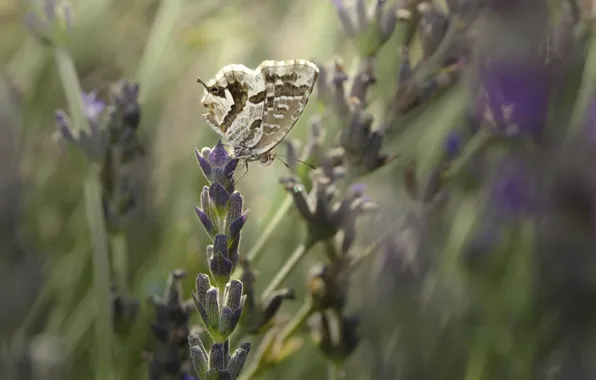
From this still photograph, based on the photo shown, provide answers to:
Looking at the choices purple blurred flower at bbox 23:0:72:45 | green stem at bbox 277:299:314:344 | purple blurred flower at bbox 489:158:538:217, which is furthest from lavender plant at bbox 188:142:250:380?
purple blurred flower at bbox 489:158:538:217

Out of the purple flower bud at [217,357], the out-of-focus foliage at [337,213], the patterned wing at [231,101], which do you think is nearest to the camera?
the purple flower bud at [217,357]

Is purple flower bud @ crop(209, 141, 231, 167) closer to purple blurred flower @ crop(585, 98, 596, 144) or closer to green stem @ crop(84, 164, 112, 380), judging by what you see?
green stem @ crop(84, 164, 112, 380)

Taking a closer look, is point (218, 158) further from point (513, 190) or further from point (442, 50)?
point (513, 190)

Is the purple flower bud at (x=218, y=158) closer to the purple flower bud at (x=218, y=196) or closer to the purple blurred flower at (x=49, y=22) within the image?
the purple flower bud at (x=218, y=196)

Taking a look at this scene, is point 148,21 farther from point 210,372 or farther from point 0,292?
point 210,372

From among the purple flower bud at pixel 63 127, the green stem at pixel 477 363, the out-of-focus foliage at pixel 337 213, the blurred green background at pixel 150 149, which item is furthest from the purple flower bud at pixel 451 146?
the purple flower bud at pixel 63 127

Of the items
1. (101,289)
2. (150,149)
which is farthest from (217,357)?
(150,149)

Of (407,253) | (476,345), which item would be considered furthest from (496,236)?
(407,253)
